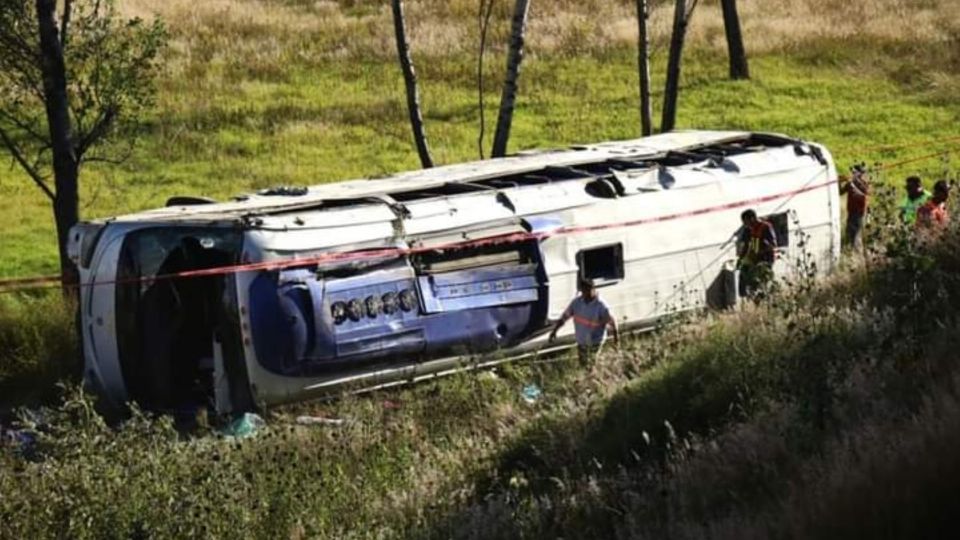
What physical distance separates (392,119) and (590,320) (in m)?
16.4

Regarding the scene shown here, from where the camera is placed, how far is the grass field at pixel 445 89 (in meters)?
27.2

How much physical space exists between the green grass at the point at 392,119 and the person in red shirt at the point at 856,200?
822 cm

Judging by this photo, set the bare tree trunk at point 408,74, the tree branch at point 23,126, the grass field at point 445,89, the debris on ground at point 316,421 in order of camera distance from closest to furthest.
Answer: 1. the debris on ground at point 316,421
2. the tree branch at point 23,126
3. the bare tree trunk at point 408,74
4. the grass field at point 445,89

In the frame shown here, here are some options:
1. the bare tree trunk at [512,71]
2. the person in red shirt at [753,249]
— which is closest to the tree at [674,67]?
the bare tree trunk at [512,71]

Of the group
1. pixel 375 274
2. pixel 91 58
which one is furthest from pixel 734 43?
pixel 375 274

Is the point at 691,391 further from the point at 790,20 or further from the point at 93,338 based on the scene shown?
the point at 790,20

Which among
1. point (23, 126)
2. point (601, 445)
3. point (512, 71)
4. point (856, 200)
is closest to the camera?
point (601, 445)

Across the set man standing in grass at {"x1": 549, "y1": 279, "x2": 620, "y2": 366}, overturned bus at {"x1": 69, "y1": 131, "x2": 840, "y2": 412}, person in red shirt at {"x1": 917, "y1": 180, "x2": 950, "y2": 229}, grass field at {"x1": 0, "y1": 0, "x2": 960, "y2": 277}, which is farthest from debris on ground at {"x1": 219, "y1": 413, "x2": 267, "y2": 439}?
grass field at {"x1": 0, "y1": 0, "x2": 960, "y2": 277}

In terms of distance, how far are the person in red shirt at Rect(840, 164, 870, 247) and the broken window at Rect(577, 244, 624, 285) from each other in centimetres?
355

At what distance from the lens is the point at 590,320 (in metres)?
15.0

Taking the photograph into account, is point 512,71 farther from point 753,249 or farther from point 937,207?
point 937,207

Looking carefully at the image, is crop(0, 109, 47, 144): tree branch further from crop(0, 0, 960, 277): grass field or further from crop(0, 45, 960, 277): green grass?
crop(0, 45, 960, 277): green grass

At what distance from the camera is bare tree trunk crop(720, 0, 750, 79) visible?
114 ft

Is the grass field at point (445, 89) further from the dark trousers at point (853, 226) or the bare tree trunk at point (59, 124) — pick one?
the dark trousers at point (853, 226)
